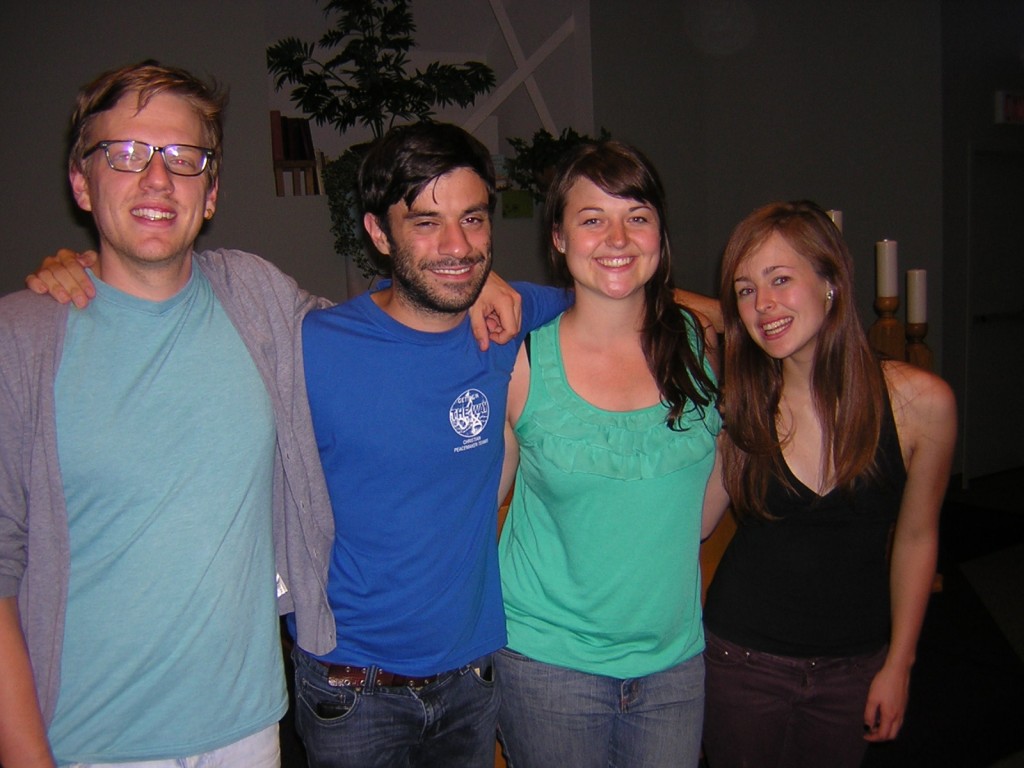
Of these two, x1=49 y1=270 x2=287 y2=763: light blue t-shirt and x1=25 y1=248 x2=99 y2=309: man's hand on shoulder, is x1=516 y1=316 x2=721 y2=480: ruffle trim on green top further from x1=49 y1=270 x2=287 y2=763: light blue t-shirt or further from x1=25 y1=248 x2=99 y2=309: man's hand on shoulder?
x1=25 y1=248 x2=99 y2=309: man's hand on shoulder

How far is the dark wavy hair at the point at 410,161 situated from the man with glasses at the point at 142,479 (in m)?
0.31

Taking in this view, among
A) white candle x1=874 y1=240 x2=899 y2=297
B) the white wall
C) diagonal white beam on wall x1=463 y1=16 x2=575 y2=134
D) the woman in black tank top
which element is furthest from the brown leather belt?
diagonal white beam on wall x1=463 y1=16 x2=575 y2=134

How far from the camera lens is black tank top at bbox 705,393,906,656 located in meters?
1.46

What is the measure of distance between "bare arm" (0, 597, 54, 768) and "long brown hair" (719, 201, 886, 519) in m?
1.18

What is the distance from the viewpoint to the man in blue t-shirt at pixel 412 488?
4.54 feet

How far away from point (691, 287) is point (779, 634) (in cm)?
538

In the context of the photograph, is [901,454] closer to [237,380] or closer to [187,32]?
[237,380]

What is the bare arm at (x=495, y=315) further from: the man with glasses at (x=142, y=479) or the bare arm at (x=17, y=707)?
the bare arm at (x=17, y=707)

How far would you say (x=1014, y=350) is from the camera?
5.83m

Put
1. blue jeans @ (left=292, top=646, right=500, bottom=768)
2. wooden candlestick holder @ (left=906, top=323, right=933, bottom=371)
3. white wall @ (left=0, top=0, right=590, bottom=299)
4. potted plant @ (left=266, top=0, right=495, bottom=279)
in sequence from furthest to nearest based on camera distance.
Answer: potted plant @ (left=266, top=0, right=495, bottom=279) → white wall @ (left=0, top=0, right=590, bottom=299) → wooden candlestick holder @ (left=906, top=323, right=933, bottom=371) → blue jeans @ (left=292, top=646, right=500, bottom=768)

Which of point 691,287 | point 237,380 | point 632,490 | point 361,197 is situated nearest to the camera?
point 237,380

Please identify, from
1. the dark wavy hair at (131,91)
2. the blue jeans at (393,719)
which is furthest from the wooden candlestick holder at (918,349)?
the dark wavy hair at (131,91)

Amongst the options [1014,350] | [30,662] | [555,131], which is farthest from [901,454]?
[1014,350]

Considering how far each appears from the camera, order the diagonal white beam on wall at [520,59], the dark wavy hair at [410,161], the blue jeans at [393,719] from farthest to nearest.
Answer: the diagonal white beam on wall at [520,59] < the dark wavy hair at [410,161] < the blue jeans at [393,719]
